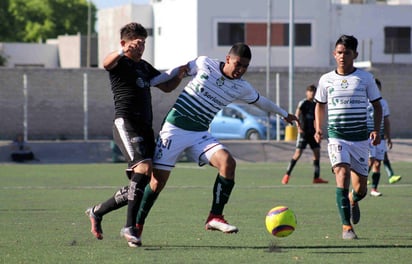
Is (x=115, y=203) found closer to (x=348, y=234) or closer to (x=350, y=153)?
(x=348, y=234)

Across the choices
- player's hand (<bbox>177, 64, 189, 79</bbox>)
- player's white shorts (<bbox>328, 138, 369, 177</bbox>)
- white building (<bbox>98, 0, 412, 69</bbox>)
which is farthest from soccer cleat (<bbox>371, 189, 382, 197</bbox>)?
white building (<bbox>98, 0, 412, 69</bbox>)

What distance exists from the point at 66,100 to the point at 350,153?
34299mm

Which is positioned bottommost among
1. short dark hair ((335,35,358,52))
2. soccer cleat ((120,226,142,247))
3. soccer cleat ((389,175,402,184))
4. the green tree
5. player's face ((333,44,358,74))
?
soccer cleat ((389,175,402,184))

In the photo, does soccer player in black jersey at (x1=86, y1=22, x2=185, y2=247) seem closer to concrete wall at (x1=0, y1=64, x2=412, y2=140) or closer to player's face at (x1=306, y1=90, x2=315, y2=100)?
player's face at (x1=306, y1=90, x2=315, y2=100)

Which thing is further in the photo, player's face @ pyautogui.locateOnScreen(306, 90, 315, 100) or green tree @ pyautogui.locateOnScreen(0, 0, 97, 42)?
green tree @ pyautogui.locateOnScreen(0, 0, 97, 42)

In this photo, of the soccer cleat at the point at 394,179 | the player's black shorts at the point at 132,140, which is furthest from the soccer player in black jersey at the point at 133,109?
the soccer cleat at the point at 394,179

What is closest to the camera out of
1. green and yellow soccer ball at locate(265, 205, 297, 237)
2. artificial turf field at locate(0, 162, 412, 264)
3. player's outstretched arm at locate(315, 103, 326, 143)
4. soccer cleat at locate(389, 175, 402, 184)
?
artificial turf field at locate(0, 162, 412, 264)

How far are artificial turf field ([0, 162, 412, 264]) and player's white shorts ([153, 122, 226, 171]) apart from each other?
0.87 m

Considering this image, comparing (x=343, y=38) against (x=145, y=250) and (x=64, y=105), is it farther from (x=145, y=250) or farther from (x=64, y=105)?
(x=64, y=105)

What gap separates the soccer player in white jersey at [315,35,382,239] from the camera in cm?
1209

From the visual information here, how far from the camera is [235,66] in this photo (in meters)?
11.2

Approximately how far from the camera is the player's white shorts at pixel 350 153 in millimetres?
12117

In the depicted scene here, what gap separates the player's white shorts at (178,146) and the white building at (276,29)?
159ft

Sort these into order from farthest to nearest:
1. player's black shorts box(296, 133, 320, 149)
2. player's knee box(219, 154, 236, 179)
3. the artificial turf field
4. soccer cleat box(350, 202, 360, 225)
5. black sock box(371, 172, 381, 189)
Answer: player's black shorts box(296, 133, 320, 149), black sock box(371, 172, 381, 189), soccer cleat box(350, 202, 360, 225), player's knee box(219, 154, 236, 179), the artificial turf field
